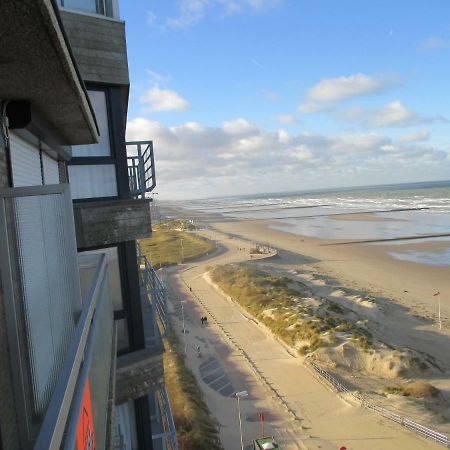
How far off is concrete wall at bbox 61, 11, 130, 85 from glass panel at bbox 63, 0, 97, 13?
0.28 meters

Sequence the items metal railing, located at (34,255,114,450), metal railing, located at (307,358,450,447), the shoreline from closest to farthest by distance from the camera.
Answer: metal railing, located at (34,255,114,450) < metal railing, located at (307,358,450,447) < the shoreline

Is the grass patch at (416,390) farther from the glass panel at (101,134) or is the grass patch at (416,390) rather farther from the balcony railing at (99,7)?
the balcony railing at (99,7)

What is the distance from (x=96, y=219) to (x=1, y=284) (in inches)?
156

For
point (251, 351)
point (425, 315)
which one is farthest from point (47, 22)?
point (425, 315)

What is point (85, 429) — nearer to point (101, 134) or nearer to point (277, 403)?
point (101, 134)

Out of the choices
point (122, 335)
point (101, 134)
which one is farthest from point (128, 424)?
point (101, 134)

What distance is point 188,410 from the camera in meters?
16.5

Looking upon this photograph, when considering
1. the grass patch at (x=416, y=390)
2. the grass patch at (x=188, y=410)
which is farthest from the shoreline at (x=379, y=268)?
the grass patch at (x=188, y=410)

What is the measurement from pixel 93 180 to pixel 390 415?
14.8 metres

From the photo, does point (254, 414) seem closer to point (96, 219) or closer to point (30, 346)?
point (96, 219)

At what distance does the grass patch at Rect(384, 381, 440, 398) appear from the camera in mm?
17922

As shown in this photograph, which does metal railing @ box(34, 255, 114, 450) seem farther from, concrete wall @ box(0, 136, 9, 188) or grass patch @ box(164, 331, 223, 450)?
grass patch @ box(164, 331, 223, 450)

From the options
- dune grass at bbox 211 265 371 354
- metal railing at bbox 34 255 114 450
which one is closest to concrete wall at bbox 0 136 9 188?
metal railing at bbox 34 255 114 450

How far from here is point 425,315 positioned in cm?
2780
